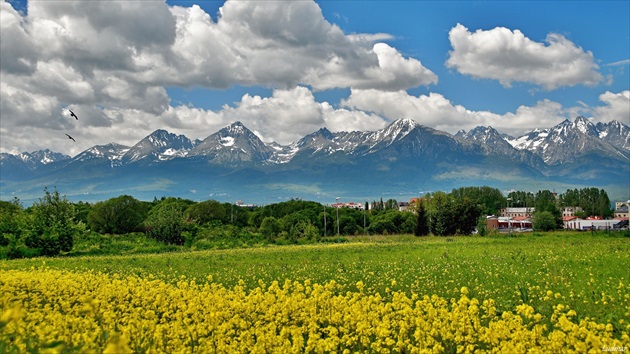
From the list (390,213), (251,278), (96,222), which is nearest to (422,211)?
(390,213)

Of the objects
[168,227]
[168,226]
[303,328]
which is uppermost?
[168,226]

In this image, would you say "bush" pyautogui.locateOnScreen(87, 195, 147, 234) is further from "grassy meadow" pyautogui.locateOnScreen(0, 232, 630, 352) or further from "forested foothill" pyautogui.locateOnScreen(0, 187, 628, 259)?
"grassy meadow" pyautogui.locateOnScreen(0, 232, 630, 352)

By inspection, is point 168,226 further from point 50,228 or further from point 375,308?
point 375,308

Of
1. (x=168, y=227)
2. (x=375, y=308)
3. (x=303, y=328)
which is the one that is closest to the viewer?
(x=303, y=328)

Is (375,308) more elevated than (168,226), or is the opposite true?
(168,226)

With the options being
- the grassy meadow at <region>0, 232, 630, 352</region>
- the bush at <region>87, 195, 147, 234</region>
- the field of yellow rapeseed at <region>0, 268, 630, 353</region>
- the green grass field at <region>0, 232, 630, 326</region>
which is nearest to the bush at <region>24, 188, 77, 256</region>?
the green grass field at <region>0, 232, 630, 326</region>

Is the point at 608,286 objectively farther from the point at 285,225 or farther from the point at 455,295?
the point at 285,225

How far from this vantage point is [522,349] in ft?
30.8

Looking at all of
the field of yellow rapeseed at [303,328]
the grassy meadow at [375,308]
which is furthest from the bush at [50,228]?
the field of yellow rapeseed at [303,328]

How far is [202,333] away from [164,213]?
56.7m

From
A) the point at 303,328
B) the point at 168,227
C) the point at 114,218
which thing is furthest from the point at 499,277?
the point at 114,218

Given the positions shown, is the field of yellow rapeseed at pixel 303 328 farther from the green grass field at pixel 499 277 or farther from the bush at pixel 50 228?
the bush at pixel 50 228

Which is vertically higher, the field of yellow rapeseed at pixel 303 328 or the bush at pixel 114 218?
the bush at pixel 114 218

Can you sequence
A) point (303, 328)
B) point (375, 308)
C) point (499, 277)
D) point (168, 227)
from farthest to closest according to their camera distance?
point (168, 227), point (499, 277), point (375, 308), point (303, 328)
